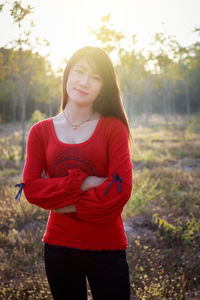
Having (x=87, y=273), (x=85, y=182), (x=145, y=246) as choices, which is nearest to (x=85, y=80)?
(x=85, y=182)

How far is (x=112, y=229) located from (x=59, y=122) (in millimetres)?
807

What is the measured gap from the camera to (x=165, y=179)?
6.62 m

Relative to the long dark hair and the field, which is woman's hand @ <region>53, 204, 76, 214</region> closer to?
the long dark hair

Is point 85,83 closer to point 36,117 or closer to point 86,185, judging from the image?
point 86,185

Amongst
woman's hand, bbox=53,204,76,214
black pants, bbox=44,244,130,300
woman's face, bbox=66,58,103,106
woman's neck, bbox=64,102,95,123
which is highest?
woman's face, bbox=66,58,103,106

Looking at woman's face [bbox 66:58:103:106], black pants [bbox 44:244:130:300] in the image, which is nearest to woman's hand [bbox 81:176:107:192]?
black pants [bbox 44:244:130:300]

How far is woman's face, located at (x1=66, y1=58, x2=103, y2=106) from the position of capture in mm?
1769

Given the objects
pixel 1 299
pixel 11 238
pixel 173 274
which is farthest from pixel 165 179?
pixel 1 299

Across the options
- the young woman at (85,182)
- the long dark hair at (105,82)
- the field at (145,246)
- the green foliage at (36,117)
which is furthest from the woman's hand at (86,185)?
the green foliage at (36,117)

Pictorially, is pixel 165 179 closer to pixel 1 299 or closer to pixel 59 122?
pixel 1 299

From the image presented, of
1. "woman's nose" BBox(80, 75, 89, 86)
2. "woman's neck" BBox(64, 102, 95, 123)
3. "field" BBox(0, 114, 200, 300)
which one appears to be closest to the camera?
"woman's nose" BBox(80, 75, 89, 86)

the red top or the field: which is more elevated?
the red top

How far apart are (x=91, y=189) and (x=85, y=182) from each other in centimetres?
7

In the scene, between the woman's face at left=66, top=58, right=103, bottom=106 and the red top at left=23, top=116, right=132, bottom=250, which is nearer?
the red top at left=23, top=116, right=132, bottom=250
